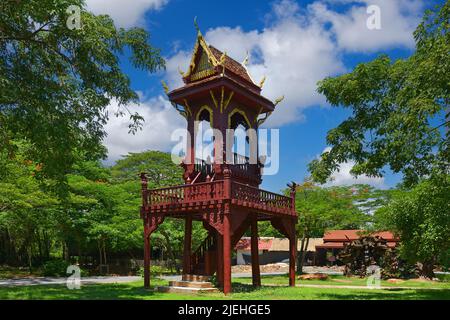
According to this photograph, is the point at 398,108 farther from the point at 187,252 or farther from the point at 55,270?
the point at 55,270

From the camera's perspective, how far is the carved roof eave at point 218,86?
18.0m

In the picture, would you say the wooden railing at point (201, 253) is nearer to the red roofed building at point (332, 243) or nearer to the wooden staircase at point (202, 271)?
the wooden staircase at point (202, 271)

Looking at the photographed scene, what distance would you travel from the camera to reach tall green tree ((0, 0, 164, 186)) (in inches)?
485

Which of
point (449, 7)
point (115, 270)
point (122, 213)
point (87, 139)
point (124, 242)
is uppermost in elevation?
point (449, 7)

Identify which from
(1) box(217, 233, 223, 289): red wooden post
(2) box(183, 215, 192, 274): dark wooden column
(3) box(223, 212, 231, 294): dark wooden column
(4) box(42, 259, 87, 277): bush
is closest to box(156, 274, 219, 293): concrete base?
(1) box(217, 233, 223, 289): red wooden post

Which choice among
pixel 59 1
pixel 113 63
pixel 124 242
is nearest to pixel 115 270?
pixel 124 242

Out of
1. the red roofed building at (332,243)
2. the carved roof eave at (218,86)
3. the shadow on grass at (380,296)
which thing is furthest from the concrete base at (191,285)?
the red roofed building at (332,243)

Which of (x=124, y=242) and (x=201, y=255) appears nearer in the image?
(x=201, y=255)

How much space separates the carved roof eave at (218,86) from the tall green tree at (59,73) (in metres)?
3.99
